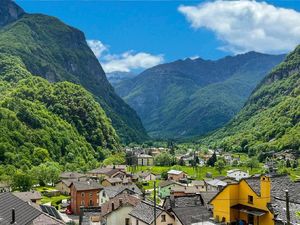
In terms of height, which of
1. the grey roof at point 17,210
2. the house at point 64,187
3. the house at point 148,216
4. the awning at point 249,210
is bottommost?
the house at point 64,187

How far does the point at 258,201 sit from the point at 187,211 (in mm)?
12721

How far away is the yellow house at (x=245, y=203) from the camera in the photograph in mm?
40562

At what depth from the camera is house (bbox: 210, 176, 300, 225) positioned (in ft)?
131

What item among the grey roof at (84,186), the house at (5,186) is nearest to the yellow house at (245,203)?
the grey roof at (84,186)

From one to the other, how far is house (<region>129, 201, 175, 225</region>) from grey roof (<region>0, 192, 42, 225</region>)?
17.5 metres

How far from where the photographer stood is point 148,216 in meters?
52.1

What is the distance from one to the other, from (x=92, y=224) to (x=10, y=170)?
278ft

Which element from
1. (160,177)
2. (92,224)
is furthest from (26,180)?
(160,177)

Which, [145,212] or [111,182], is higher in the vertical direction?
[145,212]

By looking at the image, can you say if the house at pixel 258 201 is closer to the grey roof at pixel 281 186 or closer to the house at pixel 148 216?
the grey roof at pixel 281 186

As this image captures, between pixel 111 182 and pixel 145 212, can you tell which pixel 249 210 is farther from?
pixel 111 182

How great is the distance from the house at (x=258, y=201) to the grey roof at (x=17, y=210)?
61.6 ft

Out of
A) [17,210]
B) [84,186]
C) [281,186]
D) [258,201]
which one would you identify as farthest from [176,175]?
[17,210]

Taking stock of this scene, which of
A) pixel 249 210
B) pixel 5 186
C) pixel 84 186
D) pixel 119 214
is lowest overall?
pixel 119 214
